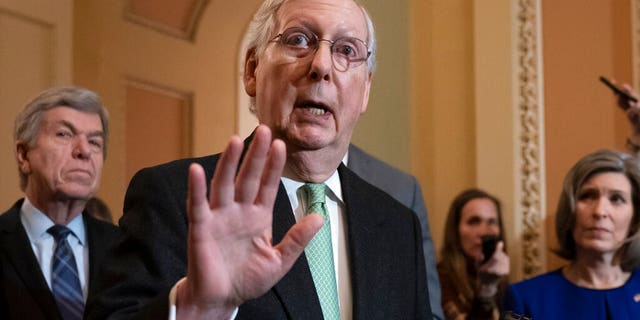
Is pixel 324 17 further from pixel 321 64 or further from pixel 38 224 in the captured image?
pixel 38 224

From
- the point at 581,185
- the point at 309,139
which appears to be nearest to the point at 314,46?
the point at 309,139

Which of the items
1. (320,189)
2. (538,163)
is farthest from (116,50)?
(320,189)

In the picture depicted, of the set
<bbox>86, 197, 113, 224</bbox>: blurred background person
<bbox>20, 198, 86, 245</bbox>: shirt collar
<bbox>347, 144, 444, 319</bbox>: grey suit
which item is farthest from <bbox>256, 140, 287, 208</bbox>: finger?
<bbox>86, 197, 113, 224</bbox>: blurred background person

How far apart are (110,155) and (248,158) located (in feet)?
14.0

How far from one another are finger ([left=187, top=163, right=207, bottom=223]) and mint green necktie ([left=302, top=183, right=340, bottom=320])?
1.61 feet

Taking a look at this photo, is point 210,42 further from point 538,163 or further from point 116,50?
point 538,163

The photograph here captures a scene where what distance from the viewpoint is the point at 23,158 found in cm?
315

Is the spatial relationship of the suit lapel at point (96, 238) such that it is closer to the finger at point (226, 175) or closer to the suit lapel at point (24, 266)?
the suit lapel at point (24, 266)

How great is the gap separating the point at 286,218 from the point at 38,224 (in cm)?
134

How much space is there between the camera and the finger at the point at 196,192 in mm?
1370

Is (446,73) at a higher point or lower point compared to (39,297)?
higher

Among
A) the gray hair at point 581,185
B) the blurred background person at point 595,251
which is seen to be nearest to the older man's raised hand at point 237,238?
the blurred background person at point 595,251

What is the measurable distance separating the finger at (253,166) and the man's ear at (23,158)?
183 centimetres

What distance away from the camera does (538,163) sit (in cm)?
452
